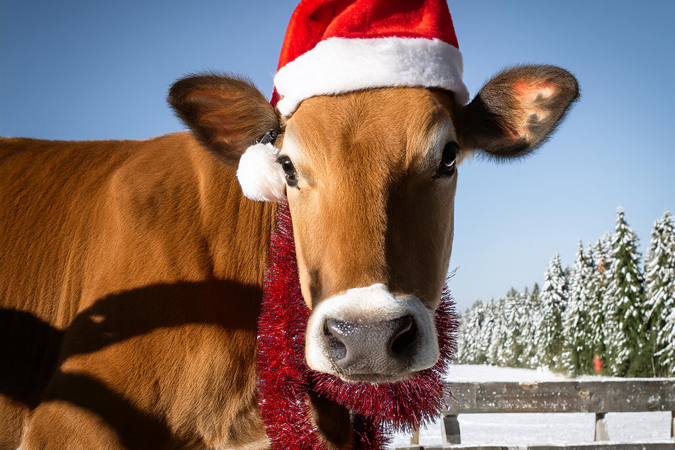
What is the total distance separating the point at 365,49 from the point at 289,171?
2.15 feet

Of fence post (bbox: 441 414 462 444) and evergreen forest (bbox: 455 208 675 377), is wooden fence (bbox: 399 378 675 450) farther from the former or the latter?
evergreen forest (bbox: 455 208 675 377)

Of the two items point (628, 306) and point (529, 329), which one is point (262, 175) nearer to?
point (628, 306)

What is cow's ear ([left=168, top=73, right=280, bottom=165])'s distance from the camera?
2.73 metres

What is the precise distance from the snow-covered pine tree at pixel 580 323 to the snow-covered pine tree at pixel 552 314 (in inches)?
76.1

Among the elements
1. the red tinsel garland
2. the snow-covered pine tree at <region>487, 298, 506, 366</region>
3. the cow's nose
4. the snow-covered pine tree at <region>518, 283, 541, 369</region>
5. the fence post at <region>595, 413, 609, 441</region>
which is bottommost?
the snow-covered pine tree at <region>487, 298, 506, 366</region>

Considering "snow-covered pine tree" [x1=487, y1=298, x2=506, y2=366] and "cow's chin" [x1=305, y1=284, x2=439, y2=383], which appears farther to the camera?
"snow-covered pine tree" [x1=487, y1=298, x2=506, y2=366]

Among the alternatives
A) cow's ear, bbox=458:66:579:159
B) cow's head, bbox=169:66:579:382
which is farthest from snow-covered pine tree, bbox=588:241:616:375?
cow's head, bbox=169:66:579:382

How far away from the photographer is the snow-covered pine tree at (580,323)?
37.3 metres

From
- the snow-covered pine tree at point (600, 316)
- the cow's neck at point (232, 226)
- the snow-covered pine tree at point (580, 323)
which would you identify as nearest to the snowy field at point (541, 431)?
the cow's neck at point (232, 226)

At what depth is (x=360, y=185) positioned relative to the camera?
201 cm

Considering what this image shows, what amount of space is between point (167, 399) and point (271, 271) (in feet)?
2.57

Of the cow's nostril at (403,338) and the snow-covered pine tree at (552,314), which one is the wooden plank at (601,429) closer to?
the cow's nostril at (403,338)

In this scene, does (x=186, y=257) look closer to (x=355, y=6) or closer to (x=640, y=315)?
(x=355, y=6)

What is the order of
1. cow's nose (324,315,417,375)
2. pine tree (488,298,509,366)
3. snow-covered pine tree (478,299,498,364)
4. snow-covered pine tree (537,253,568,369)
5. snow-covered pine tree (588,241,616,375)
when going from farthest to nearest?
1. snow-covered pine tree (478,299,498,364)
2. pine tree (488,298,509,366)
3. snow-covered pine tree (537,253,568,369)
4. snow-covered pine tree (588,241,616,375)
5. cow's nose (324,315,417,375)
